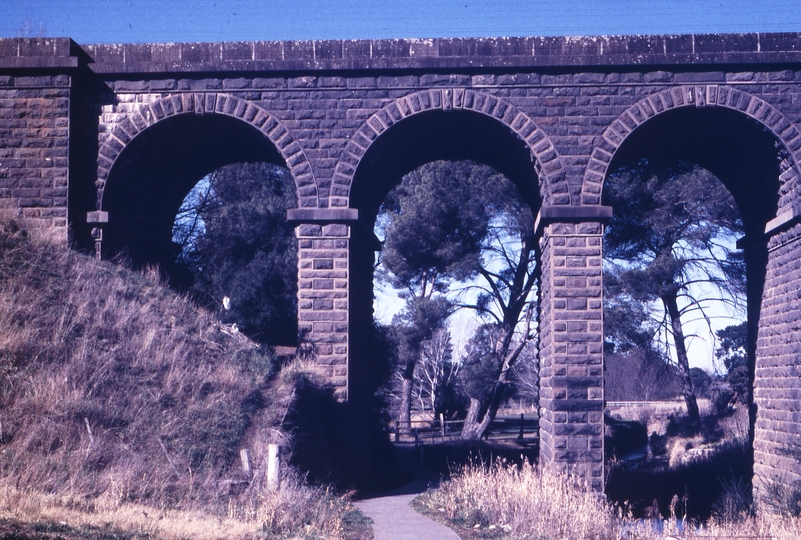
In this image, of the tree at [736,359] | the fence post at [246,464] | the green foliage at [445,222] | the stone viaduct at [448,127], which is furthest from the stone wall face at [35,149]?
the tree at [736,359]

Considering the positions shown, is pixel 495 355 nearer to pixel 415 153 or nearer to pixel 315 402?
pixel 415 153

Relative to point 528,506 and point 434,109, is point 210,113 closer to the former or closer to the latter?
point 434,109

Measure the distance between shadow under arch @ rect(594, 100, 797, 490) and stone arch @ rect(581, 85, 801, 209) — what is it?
0.09 ft

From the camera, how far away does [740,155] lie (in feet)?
38.4

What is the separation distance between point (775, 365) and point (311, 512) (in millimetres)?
7361

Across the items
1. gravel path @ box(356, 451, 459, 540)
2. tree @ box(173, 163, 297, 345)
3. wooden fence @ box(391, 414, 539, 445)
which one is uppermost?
tree @ box(173, 163, 297, 345)

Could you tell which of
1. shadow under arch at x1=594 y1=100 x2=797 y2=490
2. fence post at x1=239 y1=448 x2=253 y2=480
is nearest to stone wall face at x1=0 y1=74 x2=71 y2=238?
fence post at x1=239 y1=448 x2=253 y2=480

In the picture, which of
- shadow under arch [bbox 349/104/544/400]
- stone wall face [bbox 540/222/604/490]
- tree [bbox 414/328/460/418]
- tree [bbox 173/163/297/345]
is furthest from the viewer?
tree [bbox 414/328/460/418]

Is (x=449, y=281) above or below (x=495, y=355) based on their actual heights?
above

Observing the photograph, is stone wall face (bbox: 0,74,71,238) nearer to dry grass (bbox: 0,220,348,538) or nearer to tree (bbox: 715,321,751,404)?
dry grass (bbox: 0,220,348,538)

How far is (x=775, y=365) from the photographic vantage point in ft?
36.2

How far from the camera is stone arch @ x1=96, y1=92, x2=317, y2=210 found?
1091 centimetres

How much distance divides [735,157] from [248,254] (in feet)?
45.3

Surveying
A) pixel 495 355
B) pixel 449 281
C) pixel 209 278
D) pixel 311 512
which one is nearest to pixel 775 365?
pixel 311 512
